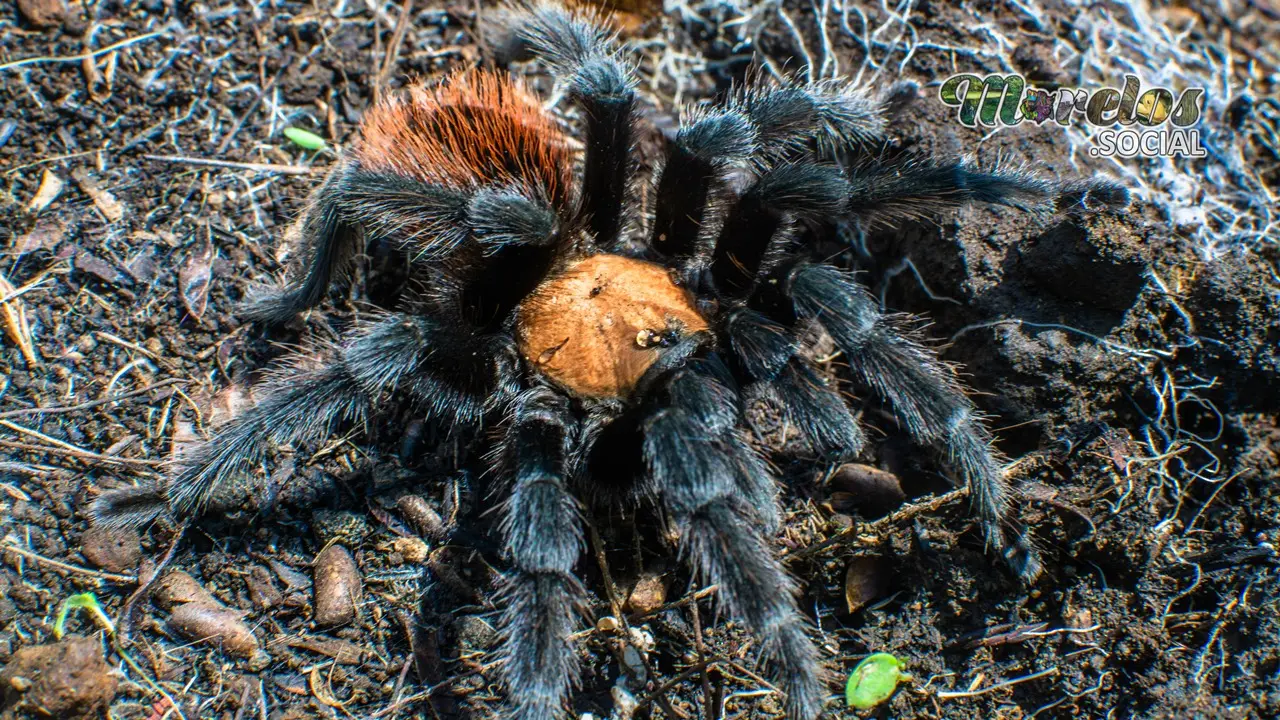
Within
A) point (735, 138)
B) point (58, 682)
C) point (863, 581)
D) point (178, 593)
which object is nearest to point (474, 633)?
point (178, 593)

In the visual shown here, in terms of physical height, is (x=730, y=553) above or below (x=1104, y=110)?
below

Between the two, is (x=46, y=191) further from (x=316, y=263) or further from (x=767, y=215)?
(x=767, y=215)

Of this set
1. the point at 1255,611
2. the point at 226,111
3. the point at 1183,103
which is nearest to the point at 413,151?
the point at 226,111

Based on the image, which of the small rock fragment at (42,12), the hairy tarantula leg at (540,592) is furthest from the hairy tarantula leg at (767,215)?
the small rock fragment at (42,12)

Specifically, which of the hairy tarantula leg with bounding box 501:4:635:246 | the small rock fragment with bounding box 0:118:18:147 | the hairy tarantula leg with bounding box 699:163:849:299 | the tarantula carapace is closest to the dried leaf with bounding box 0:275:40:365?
the small rock fragment with bounding box 0:118:18:147

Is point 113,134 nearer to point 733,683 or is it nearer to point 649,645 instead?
point 649,645

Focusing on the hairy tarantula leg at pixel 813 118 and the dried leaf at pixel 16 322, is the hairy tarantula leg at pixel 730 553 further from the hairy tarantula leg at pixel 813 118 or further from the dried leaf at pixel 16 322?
the dried leaf at pixel 16 322
